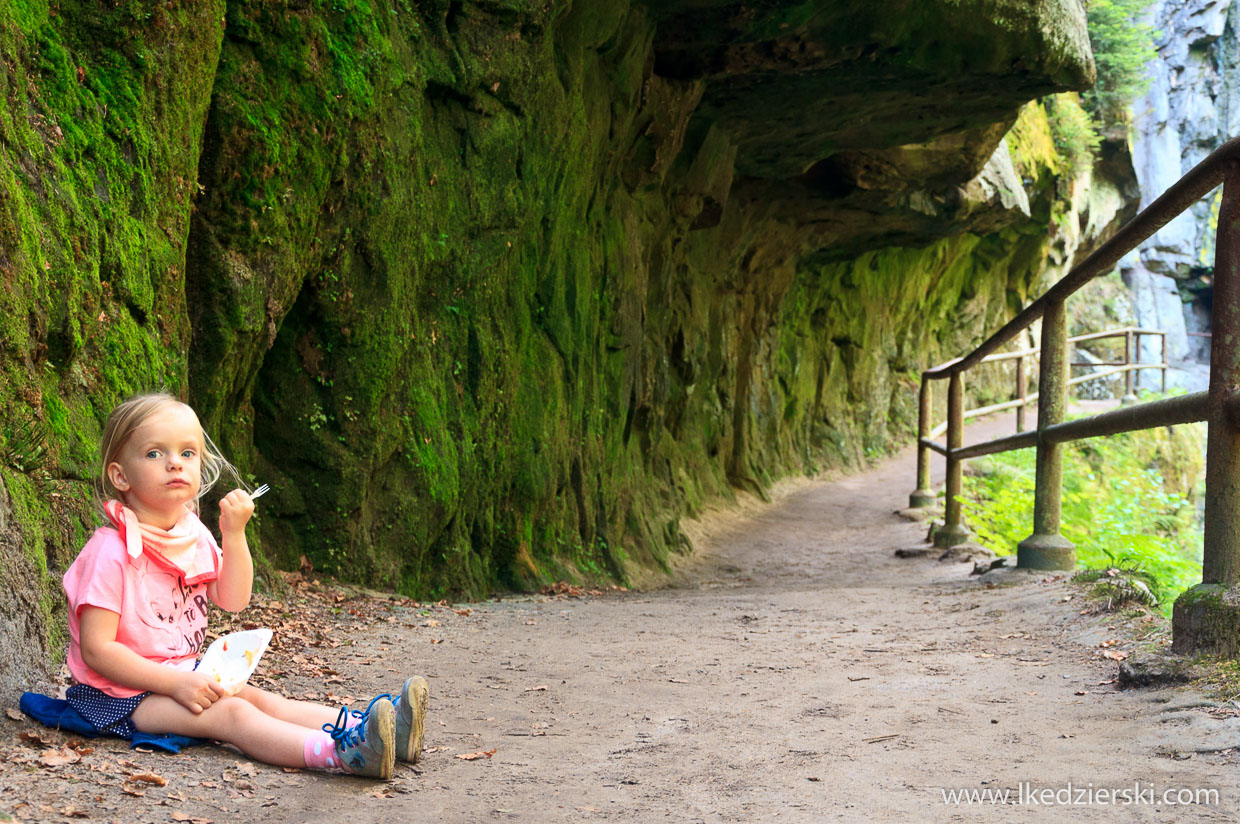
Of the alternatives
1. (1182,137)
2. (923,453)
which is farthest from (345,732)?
(1182,137)

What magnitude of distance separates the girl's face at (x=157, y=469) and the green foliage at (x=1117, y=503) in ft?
12.9

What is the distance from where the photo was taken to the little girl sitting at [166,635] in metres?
2.15

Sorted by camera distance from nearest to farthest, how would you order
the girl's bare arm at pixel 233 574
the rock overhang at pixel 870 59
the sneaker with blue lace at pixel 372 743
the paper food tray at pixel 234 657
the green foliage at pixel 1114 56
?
the sneaker with blue lace at pixel 372 743, the paper food tray at pixel 234 657, the girl's bare arm at pixel 233 574, the rock overhang at pixel 870 59, the green foliage at pixel 1114 56

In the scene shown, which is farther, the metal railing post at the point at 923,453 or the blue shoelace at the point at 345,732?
the metal railing post at the point at 923,453

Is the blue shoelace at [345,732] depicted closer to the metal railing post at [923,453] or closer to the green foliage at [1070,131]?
the metal railing post at [923,453]

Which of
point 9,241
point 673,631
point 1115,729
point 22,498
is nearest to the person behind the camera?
point 1115,729

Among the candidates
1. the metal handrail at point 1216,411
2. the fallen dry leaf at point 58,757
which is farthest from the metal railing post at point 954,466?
the fallen dry leaf at point 58,757

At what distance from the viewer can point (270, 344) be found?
4.77 metres

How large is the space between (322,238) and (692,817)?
3.76 metres

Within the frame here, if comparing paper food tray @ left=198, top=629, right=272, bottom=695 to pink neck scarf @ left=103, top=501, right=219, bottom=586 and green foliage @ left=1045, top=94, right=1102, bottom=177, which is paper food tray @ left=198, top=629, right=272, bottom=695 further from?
green foliage @ left=1045, top=94, right=1102, bottom=177

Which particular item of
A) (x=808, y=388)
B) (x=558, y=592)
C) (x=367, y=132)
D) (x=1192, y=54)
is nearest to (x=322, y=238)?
(x=367, y=132)

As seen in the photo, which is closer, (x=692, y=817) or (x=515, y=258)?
(x=692, y=817)

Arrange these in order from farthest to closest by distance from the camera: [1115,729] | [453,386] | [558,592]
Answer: [558,592] → [453,386] → [1115,729]

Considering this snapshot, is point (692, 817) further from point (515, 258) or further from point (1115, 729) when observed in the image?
point (515, 258)
